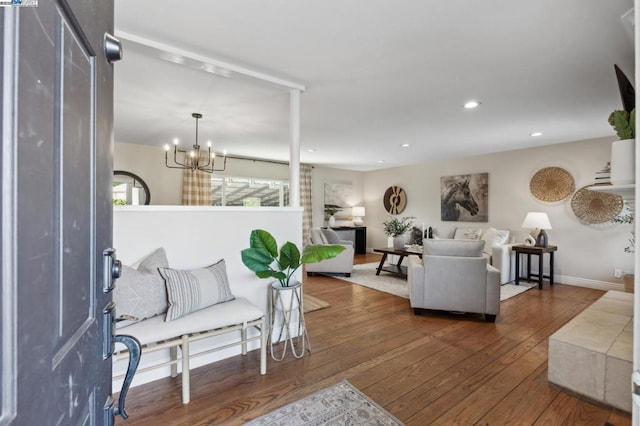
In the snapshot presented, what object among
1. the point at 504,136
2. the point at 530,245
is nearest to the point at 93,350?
the point at 504,136

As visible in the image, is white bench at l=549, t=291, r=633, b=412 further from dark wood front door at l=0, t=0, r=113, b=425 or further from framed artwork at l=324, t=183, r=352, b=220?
framed artwork at l=324, t=183, r=352, b=220

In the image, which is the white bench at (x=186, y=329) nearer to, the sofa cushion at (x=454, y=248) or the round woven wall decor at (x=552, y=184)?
the sofa cushion at (x=454, y=248)

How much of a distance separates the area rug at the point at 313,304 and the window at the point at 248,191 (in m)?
3.24

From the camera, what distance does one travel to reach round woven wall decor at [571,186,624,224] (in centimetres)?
423

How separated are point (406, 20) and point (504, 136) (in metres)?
3.45

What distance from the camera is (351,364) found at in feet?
7.38

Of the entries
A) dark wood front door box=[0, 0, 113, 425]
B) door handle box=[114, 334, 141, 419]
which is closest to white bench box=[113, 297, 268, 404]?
door handle box=[114, 334, 141, 419]

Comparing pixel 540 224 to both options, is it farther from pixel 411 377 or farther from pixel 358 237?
pixel 358 237

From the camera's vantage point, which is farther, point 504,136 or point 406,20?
point 504,136

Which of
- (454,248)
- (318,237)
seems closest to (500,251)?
(454,248)

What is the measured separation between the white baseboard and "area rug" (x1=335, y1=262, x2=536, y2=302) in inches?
23.7

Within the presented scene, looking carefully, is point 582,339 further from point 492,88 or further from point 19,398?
point 19,398

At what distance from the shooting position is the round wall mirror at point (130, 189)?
4.97m

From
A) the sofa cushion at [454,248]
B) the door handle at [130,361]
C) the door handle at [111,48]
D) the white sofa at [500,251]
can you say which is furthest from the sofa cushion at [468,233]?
the door handle at [111,48]
